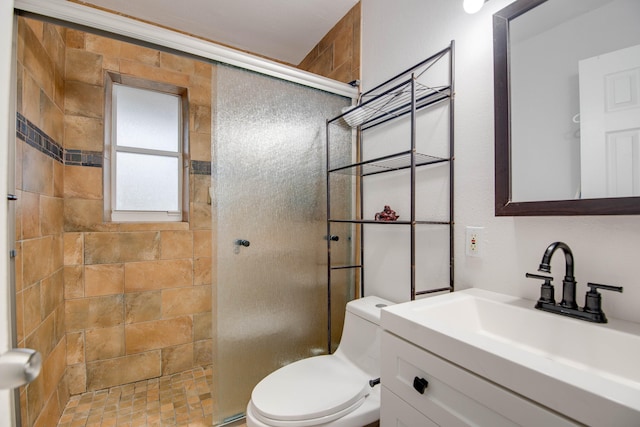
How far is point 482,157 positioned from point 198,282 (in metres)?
2.01

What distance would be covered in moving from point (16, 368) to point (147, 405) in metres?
1.82

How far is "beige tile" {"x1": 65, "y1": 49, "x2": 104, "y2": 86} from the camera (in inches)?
69.0

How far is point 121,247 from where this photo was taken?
1.89 metres

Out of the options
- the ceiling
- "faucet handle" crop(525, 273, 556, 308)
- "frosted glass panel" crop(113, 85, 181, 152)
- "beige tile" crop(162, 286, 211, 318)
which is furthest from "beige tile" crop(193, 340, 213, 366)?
the ceiling

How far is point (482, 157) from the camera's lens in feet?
3.65

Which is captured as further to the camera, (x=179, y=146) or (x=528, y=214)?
(x=179, y=146)

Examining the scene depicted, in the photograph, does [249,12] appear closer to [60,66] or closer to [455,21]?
[60,66]

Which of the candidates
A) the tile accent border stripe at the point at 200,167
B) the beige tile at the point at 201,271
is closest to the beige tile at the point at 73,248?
the beige tile at the point at 201,271

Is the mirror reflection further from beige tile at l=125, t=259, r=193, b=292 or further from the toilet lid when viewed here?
beige tile at l=125, t=259, r=193, b=292

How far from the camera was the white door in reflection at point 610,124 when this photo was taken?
748mm

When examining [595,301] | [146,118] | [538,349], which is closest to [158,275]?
[146,118]

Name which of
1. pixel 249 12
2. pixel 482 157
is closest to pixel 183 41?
pixel 249 12

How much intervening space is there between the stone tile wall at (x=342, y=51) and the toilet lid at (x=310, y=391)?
5.55 feet

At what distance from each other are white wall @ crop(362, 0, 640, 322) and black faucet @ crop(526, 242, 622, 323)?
7 centimetres
